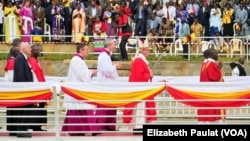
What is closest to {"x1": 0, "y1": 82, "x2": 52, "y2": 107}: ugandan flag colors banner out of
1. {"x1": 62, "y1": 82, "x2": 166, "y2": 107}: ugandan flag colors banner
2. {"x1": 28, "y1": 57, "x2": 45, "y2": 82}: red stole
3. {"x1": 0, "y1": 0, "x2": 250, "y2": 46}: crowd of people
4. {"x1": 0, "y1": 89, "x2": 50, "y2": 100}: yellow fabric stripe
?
{"x1": 0, "y1": 89, "x2": 50, "y2": 100}: yellow fabric stripe

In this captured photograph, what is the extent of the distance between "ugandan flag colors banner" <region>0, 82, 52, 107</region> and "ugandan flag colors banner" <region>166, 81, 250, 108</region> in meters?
2.10

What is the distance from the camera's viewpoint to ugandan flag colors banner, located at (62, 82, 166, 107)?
691 inches

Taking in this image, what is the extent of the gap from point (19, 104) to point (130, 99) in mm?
1891

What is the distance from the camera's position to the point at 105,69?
61.3 feet

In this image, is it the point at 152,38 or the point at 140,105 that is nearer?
the point at 140,105

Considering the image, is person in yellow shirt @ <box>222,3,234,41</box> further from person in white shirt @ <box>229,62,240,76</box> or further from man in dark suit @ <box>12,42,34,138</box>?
man in dark suit @ <box>12,42,34,138</box>

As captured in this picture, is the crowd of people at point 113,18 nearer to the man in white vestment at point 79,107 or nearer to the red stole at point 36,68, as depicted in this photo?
the red stole at point 36,68

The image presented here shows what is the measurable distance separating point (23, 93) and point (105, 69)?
1811 mm

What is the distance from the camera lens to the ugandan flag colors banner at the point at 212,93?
17547 millimetres

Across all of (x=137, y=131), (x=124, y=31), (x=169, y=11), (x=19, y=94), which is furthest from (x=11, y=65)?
(x=169, y=11)

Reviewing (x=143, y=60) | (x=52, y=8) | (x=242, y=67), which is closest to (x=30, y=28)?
(x=52, y=8)

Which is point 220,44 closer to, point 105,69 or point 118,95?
point 105,69

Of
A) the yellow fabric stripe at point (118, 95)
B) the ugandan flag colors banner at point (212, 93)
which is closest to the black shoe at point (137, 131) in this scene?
the yellow fabric stripe at point (118, 95)

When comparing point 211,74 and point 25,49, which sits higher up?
point 25,49
